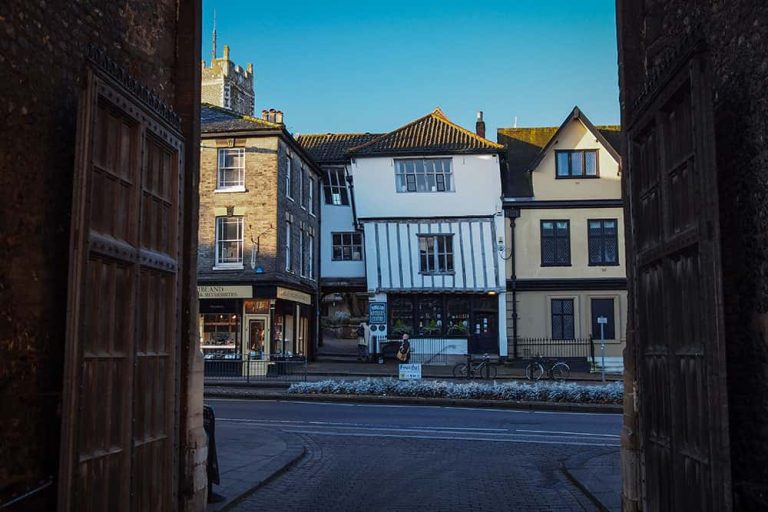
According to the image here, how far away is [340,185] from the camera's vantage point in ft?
130

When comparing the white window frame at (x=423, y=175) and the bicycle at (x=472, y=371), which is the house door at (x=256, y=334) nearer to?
the bicycle at (x=472, y=371)

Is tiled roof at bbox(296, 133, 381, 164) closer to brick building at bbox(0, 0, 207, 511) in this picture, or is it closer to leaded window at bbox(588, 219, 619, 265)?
leaded window at bbox(588, 219, 619, 265)

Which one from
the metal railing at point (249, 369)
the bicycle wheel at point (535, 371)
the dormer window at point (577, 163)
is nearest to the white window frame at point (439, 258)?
the dormer window at point (577, 163)

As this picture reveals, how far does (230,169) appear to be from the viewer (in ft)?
105

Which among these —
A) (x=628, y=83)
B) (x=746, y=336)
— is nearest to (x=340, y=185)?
(x=628, y=83)

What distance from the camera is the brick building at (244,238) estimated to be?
31016 mm

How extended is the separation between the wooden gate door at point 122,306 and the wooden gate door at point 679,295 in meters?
4.16

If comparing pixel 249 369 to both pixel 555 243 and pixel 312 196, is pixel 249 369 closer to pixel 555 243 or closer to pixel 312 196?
pixel 312 196

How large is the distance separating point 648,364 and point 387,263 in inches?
1142

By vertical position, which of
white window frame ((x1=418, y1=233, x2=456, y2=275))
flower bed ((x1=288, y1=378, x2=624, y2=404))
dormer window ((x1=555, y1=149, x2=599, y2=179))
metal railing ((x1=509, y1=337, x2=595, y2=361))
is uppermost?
dormer window ((x1=555, y1=149, x2=599, y2=179))

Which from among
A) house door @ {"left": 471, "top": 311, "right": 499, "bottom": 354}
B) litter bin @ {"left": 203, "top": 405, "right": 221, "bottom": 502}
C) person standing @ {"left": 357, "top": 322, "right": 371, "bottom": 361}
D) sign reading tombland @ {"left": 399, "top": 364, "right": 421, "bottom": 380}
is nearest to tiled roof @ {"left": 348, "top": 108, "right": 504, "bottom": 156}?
house door @ {"left": 471, "top": 311, "right": 499, "bottom": 354}

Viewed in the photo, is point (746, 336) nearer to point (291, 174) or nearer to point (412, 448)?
point (412, 448)

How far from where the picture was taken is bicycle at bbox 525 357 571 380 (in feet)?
87.4

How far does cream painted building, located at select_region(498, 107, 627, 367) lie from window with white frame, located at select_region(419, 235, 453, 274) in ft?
8.76
